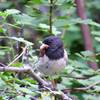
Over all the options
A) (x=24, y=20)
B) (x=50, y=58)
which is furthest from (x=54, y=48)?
(x=24, y=20)

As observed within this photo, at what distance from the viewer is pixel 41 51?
289 cm

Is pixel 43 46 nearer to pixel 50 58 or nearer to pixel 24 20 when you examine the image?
pixel 50 58

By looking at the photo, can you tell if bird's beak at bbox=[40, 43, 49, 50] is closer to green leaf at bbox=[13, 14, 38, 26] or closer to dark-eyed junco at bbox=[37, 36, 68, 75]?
dark-eyed junco at bbox=[37, 36, 68, 75]

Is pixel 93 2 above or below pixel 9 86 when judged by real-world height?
below

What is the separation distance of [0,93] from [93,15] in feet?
12.0

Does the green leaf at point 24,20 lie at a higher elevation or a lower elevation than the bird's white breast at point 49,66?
higher

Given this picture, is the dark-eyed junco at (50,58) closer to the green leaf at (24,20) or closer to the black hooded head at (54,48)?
the black hooded head at (54,48)

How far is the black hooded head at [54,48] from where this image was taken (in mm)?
2879

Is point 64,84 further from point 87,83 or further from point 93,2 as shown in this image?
point 93,2

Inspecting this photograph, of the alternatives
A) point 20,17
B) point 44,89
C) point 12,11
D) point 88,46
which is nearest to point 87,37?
point 88,46

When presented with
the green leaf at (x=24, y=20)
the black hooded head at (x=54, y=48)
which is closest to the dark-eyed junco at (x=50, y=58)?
the black hooded head at (x=54, y=48)

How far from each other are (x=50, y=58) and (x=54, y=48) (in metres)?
0.08

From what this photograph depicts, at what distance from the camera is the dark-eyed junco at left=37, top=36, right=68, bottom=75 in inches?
113

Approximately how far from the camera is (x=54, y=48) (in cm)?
295
